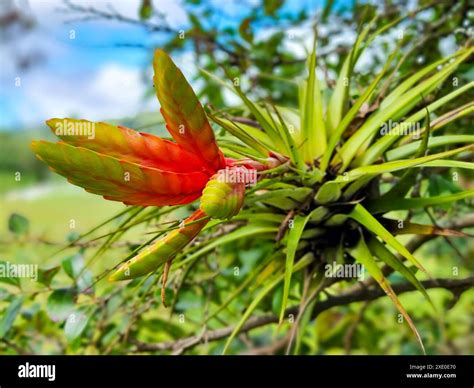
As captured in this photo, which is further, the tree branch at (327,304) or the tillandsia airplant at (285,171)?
the tree branch at (327,304)

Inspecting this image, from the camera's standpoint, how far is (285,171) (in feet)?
2.08

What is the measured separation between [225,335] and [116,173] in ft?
2.06

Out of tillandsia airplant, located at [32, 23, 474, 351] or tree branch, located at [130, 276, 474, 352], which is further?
tree branch, located at [130, 276, 474, 352]

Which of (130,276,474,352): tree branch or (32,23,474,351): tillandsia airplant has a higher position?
(32,23,474,351): tillandsia airplant

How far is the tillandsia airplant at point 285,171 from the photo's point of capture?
43cm

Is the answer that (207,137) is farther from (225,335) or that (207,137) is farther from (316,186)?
(225,335)

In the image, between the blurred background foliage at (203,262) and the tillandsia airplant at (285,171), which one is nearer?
the tillandsia airplant at (285,171)

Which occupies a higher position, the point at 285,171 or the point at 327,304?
the point at 285,171

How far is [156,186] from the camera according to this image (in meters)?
0.43

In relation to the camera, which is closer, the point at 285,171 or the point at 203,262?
the point at 285,171

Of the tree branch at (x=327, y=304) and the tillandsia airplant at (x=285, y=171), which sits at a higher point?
the tillandsia airplant at (x=285, y=171)

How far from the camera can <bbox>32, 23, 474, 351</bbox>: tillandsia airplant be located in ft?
1.41

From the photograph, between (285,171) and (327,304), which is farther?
(327,304)
